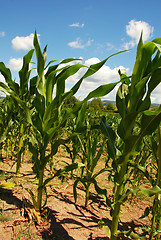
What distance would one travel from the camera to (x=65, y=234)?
153 cm

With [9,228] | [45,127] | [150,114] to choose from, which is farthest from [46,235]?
[150,114]

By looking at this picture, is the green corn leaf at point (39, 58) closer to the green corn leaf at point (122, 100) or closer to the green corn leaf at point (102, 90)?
the green corn leaf at point (102, 90)

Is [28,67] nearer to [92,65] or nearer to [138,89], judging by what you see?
[92,65]

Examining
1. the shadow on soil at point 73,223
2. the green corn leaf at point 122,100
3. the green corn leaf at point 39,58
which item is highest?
the green corn leaf at point 39,58

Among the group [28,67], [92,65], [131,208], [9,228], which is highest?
[28,67]

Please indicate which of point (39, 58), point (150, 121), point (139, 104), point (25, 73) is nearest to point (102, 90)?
point (139, 104)

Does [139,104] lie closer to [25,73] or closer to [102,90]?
[102,90]

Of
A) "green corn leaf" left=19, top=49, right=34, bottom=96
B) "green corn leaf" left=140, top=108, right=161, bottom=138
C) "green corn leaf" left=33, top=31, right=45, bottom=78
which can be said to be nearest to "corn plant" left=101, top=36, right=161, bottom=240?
"green corn leaf" left=140, top=108, right=161, bottom=138

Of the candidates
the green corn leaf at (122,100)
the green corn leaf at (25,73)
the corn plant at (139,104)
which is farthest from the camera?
the green corn leaf at (25,73)

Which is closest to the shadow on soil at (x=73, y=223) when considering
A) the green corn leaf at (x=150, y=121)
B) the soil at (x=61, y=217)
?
the soil at (x=61, y=217)

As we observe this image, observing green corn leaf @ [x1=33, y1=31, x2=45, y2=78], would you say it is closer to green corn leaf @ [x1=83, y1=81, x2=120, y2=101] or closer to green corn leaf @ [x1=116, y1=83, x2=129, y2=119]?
green corn leaf @ [x1=83, y1=81, x2=120, y2=101]

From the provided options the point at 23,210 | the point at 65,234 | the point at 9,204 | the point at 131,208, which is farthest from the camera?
the point at 131,208

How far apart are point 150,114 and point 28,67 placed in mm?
1676

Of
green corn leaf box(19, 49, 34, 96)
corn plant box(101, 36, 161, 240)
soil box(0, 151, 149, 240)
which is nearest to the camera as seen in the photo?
corn plant box(101, 36, 161, 240)
